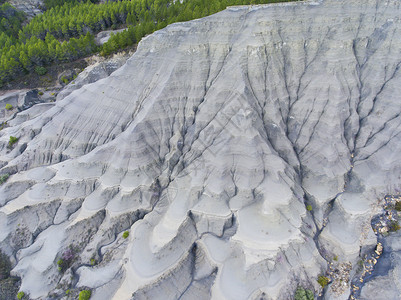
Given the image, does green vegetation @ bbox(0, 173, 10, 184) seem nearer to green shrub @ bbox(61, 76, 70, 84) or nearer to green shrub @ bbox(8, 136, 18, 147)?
green shrub @ bbox(8, 136, 18, 147)

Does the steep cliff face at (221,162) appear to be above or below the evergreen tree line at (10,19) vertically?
below

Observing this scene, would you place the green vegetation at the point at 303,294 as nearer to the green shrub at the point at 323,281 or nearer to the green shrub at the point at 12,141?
the green shrub at the point at 323,281

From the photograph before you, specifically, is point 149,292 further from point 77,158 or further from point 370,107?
point 370,107

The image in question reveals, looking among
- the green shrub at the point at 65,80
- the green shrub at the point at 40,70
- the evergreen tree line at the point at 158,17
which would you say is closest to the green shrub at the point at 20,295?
the green shrub at the point at 65,80

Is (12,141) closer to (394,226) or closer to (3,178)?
(3,178)

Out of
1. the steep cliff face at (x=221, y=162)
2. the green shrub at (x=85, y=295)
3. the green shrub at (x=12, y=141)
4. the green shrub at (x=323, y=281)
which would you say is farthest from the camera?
the green shrub at (x=12, y=141)

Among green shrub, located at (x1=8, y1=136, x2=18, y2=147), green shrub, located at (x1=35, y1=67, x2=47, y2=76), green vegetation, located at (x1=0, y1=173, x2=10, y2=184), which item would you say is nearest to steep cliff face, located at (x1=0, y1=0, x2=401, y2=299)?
green vegetation, located at (x1=0, y1=173, x2=10, y2=184)

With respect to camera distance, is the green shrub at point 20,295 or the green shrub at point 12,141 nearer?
the green shrub at point 20,295
